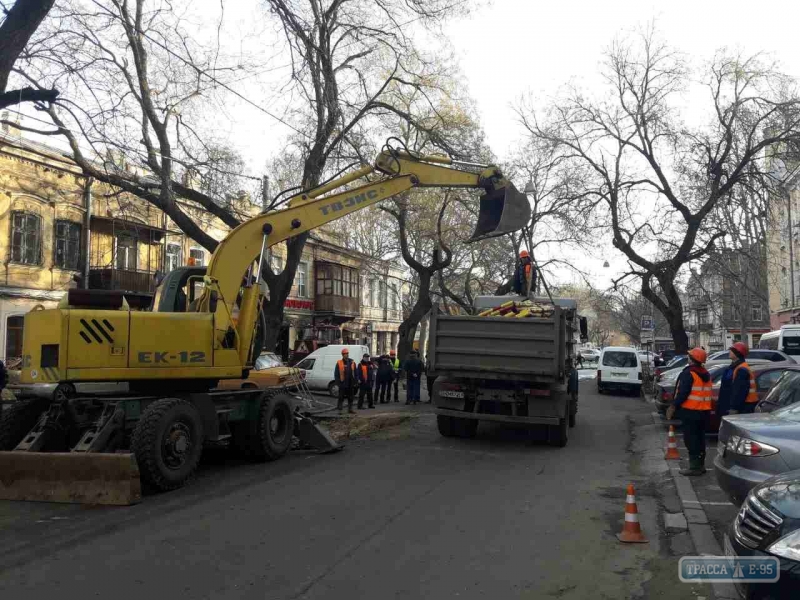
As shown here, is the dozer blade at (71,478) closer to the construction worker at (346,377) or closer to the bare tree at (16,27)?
the bare tree at (16,27)

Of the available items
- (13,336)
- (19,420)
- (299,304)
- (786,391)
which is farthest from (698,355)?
(299,304)

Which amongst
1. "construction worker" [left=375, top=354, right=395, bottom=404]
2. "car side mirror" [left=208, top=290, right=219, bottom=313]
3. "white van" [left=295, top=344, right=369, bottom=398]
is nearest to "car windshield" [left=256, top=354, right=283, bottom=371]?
"construction worker" [left=375, top=354, right=395, bottom=404]

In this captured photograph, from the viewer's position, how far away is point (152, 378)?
8.76 metres

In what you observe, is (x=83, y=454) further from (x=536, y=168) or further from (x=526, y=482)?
(x=536, y=168)

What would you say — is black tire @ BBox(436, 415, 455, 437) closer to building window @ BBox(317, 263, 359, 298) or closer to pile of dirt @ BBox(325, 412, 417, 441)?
pile of dirt @ BBox(325, 412, 417, 441)

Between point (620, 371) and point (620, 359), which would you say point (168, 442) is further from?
point (620, 359)

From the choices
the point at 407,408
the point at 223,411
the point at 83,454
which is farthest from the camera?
the point at 407,408

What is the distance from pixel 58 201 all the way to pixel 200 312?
19059 millimetres

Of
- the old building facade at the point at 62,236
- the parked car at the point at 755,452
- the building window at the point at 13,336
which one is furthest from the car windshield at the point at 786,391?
the building window at the point at 13,336

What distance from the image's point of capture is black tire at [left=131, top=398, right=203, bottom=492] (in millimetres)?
8023

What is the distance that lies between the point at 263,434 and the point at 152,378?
2.23m

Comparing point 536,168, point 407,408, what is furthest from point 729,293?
point 407,408

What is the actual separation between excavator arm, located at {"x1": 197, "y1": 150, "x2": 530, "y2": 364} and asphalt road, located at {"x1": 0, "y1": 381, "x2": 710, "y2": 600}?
2.39 meters

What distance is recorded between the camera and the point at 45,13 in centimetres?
873
